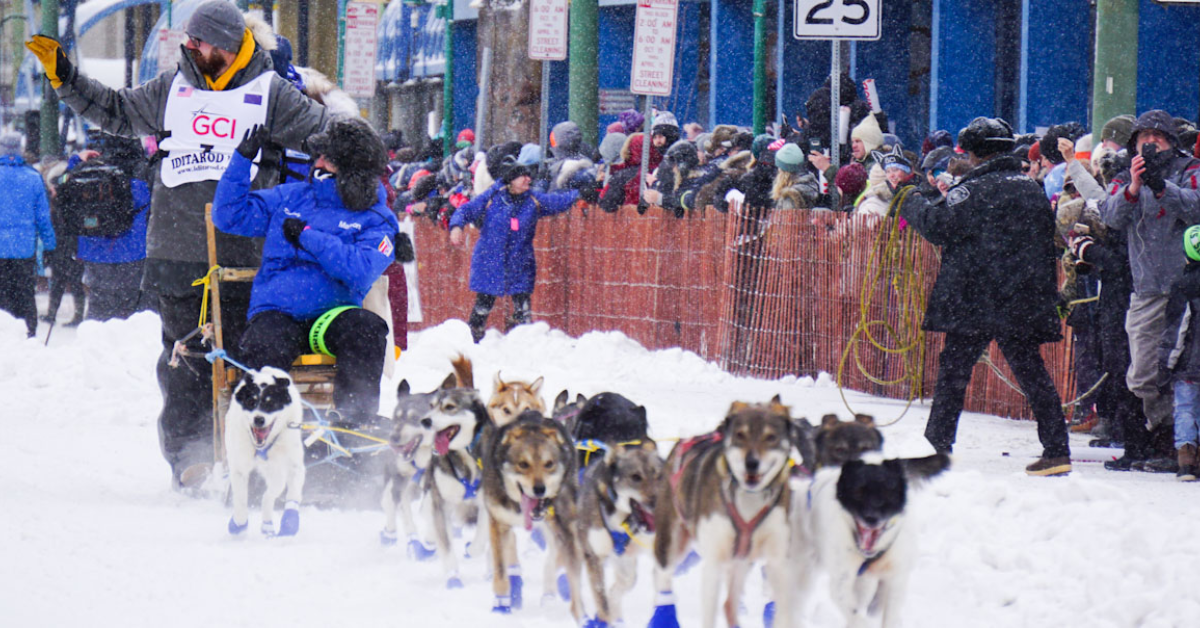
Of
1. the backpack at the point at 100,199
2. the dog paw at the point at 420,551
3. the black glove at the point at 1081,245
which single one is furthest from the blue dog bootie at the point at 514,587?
the backpack at the point at 100,199

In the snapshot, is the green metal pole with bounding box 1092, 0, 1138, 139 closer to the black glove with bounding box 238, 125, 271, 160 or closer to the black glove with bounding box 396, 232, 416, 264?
the black glove with bounding box 396, 232, 416, 264

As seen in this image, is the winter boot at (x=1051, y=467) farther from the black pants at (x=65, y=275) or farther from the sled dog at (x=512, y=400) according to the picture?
the black pants at (x=65, y=275)

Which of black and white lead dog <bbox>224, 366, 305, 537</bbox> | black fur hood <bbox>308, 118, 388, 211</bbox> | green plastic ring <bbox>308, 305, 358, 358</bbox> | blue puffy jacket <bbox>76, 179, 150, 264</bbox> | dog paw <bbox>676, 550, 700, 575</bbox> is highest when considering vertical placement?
black fur hood <bbox>308, 118, 388, 211</bbox>

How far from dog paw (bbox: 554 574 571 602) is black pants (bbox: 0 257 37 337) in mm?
11542

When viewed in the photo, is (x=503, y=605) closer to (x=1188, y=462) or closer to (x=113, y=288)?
(x=1188, y=462)

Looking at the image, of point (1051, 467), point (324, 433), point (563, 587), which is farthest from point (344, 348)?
point (1051, 467)

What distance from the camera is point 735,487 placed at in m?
4.43

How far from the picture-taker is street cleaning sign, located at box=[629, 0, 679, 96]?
13.9 metres

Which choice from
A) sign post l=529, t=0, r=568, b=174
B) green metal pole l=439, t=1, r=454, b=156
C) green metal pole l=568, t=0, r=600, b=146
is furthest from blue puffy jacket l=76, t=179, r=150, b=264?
green metal pole l=439, t=1, r=454, b=156

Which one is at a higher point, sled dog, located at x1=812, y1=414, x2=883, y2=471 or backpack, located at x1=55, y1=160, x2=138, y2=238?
backpack, located at x1=55, y1=160, x2=138, y2=238

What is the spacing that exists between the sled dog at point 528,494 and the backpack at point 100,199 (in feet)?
37.1

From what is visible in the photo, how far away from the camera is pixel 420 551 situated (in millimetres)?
6133

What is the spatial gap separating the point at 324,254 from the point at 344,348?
46 cm

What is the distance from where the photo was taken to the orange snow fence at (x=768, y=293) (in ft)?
35.8
